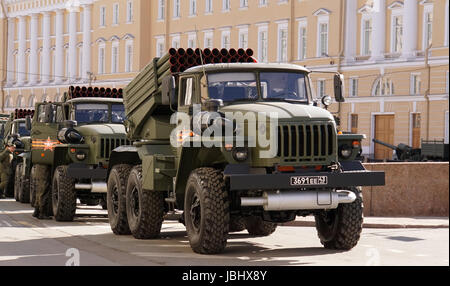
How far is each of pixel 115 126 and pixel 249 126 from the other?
804cm

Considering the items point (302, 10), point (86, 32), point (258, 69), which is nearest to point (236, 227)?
point (258, 69)

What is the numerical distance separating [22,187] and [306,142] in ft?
A: 50.4

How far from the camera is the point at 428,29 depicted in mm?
57688

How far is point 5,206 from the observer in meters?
26.1

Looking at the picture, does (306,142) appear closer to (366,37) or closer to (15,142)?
(15,142)

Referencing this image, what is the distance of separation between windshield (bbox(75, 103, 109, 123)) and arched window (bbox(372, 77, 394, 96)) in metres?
39.5

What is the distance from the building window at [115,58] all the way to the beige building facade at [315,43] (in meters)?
0.08

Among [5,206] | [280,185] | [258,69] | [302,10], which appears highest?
[302,10]

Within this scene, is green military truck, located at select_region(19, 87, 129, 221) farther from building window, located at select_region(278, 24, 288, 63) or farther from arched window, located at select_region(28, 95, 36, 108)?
arched window, located at select_region(28, 95, 36, 108)

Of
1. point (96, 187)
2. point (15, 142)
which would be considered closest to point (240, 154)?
point (96, 187)

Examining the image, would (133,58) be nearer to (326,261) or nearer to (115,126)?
(115,126)

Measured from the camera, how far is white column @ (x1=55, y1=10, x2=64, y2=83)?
90631 millimetres

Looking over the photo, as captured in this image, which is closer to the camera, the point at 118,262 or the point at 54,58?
the point at 118,262

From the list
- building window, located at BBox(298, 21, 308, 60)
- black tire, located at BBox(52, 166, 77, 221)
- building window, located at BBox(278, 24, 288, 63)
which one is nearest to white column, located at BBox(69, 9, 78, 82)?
building window, located at BBox(278, 24, 288, 63)
